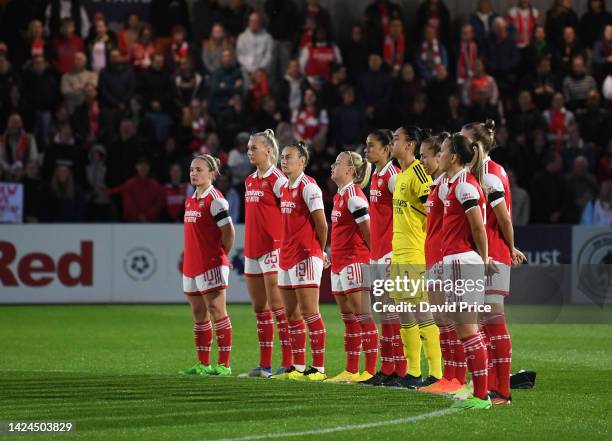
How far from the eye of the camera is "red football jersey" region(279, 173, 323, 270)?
12.0m

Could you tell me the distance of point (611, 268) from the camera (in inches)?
839

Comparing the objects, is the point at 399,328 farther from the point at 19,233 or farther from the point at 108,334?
the point at 19,233

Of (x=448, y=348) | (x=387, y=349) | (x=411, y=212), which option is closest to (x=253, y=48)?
(x=411, y=212)

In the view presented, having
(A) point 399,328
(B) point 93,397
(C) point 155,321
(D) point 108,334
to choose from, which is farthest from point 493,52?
(B) point 93,397

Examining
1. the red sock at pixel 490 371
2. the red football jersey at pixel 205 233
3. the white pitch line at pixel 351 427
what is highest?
the red football jersey at pixel 205 233

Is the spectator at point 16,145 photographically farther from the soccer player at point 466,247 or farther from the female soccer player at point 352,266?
the soccer player at point 466,247

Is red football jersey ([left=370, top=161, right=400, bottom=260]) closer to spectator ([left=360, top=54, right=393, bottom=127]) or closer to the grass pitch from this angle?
the grass pitch

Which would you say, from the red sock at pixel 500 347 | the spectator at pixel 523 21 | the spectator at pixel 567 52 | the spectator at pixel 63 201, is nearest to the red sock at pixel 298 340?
the red sock at pixel 500 347

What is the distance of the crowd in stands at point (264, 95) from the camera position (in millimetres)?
21859

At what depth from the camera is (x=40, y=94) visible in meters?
22.6

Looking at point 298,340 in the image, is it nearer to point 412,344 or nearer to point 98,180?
point 412,344

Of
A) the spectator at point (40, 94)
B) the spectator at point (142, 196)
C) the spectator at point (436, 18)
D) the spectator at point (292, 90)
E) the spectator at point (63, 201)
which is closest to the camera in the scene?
the spectator at point (63, 201)

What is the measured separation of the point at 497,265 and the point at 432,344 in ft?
5.75

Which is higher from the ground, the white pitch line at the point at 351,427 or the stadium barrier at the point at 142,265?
the stadium barrier at the point at 142,265
